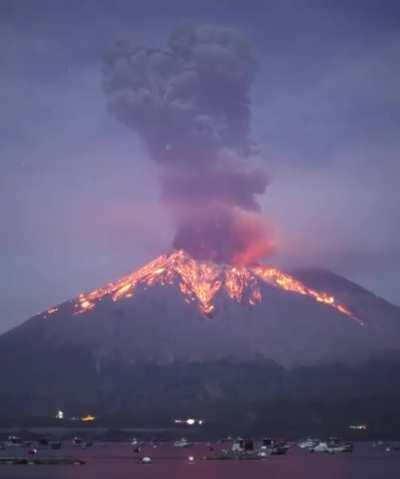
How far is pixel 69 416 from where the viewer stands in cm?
17312

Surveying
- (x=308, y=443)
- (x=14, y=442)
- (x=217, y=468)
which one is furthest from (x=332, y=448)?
(x=14, y=442)

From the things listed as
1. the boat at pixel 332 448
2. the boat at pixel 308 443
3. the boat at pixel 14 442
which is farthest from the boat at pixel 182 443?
the boat at pixel 14 442

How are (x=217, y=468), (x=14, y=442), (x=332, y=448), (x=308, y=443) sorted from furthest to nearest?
(x=14, y=442) < (x=308, y=443) < (x=332, y=448) < (x=217, y=468)

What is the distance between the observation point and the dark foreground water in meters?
83.2

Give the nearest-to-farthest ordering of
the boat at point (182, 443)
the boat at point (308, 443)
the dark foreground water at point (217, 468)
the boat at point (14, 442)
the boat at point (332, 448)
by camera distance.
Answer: the dark foreground water at point (217, 468)
the boat at point (332, 448)
the boat at point (308, 443)
the boat at point (14, 442)
the boat at point (182, 443)

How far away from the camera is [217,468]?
92.7 m

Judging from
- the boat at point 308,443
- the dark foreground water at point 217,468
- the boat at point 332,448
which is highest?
the boat at point 308,443

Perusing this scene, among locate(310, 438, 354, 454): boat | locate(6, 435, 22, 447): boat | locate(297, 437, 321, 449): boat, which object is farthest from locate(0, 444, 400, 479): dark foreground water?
locate(6, 435, 22, 447): boat

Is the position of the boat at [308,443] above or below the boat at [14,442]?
below

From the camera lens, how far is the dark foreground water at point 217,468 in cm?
8325

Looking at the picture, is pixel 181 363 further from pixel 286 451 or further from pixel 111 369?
pixel 286 451

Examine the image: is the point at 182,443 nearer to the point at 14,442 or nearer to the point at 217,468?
the point at 14,442

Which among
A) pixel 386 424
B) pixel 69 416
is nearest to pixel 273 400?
pixel 386 424

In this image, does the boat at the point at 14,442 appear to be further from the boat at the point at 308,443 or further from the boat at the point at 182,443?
the boat at the point at 308,443
